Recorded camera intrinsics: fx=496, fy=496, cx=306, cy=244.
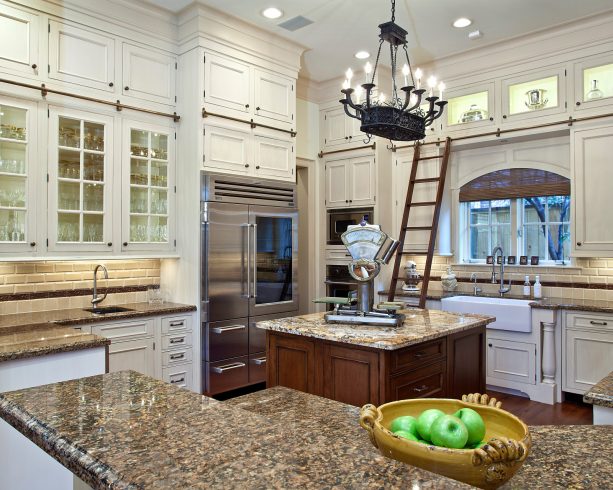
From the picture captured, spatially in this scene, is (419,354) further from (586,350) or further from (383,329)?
(586,350)

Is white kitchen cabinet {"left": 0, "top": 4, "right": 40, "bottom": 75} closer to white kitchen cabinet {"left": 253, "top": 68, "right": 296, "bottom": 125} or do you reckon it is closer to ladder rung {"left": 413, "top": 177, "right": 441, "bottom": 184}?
white kitchen cabinet {"left": 253, "top": 68, "right": 296, "bottom": 125}

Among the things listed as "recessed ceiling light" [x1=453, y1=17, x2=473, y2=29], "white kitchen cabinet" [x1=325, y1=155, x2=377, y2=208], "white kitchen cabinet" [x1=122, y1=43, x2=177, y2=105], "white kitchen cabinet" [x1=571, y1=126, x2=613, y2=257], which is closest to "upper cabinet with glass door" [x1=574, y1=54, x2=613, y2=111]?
"white kitchen cabinet" [x1=571, y1=126, x2=613, y2=257]

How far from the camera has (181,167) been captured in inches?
173

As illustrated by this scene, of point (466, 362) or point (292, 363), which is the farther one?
point (466, 362)

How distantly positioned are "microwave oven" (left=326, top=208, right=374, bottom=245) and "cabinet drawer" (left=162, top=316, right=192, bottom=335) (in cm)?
221

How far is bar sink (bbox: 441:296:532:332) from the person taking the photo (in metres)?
4.41

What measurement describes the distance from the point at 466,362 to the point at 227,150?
8.77ft

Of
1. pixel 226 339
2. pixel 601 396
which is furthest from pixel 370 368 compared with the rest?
pixel 226 339

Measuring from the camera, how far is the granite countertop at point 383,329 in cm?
263

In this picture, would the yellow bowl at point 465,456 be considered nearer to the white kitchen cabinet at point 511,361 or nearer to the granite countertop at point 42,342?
the granite countertop at point 42,342

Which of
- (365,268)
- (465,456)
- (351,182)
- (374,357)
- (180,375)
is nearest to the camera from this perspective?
(465,456)

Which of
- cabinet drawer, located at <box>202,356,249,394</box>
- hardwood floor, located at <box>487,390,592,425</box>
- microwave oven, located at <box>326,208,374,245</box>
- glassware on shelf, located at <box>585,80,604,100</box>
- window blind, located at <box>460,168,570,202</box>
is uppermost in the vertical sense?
glassware on shelf, located at <box>585,80,604,100</box>

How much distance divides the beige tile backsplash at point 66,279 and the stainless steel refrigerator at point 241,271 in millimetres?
725

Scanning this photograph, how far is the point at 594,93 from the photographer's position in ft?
14.5
